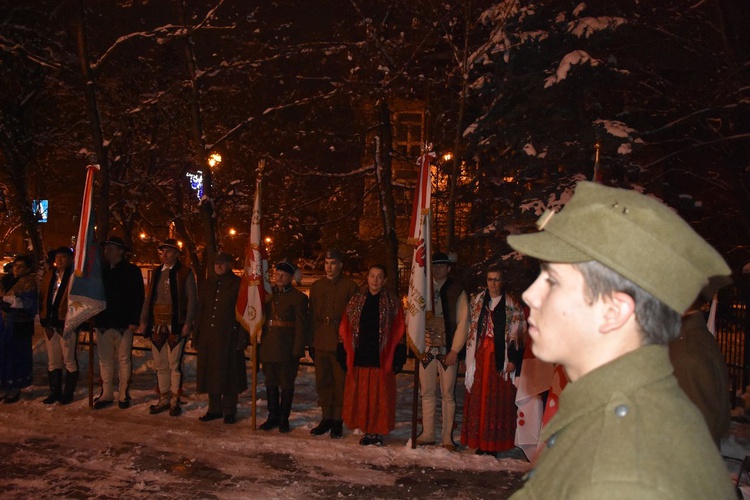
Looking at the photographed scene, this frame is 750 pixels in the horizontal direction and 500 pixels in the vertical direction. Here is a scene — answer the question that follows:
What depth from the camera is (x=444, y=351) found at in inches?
341

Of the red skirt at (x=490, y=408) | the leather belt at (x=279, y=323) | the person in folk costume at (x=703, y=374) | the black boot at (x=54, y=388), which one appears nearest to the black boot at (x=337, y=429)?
the leather belt at (x=279, y=323)

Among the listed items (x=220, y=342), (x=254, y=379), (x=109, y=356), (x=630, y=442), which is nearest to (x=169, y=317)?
(x=220, y=342)

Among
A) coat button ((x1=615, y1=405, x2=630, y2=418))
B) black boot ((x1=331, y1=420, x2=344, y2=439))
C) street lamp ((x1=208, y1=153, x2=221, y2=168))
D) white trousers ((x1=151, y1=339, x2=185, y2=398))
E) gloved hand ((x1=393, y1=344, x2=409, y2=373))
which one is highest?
street lamp ((x1=208, y1=153, x2=221, y2=168))

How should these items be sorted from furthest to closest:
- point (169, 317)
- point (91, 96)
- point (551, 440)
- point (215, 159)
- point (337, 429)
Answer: point (215, 159) → point (91, 96) → point (169, 317) → point (337, 429) → point (551, 440)

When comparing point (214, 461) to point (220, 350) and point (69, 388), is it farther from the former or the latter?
point (69, 388)

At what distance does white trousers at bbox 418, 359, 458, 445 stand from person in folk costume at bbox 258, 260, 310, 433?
1.72 m

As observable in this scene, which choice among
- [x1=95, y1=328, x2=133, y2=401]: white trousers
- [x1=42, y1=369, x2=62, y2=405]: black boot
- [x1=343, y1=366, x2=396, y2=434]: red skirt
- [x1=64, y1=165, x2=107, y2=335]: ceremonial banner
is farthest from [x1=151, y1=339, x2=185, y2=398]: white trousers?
[x1=343, y1=366, x2=396, y2=434]: red skirt

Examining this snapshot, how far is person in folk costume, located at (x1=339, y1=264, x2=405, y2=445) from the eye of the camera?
8648 mm

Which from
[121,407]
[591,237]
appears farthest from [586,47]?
[591,237]

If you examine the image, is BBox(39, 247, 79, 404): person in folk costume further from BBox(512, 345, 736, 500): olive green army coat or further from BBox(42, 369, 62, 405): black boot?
BBox(512, 345, 736, 500): olive green army coat

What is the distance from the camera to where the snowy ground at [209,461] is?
6.88m

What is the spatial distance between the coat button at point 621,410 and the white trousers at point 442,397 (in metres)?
7.23

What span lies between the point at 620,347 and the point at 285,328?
806 centimetres

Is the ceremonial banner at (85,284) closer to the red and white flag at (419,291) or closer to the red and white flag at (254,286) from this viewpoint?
the red and white flag at (254,286)
